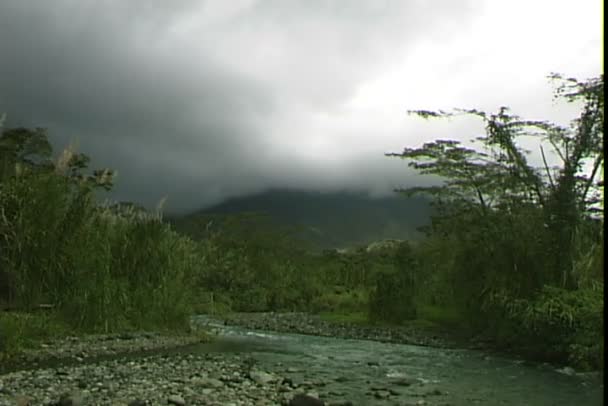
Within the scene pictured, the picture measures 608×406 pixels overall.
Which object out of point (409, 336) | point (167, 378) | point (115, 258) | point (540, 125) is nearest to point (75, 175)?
point (115, 258)

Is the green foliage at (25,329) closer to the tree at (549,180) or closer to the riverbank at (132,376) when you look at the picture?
the riverbank at (132,376)

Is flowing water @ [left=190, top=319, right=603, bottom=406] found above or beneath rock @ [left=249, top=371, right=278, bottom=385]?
beneath

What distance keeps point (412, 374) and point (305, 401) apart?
3.65m

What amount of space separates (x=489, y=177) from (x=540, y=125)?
2.79 meters

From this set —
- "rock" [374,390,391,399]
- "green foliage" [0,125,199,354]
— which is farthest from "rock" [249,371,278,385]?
"green foliage" [0,125,199,354]

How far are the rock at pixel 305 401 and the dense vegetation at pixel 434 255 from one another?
4861mm

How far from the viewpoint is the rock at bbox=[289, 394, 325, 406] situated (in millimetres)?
6684

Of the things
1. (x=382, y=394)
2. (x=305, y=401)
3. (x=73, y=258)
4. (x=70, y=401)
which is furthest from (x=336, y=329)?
(x=70, y=401)

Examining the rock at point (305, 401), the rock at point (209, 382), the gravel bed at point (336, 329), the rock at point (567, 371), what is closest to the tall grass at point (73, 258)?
the rock at point (209, 382)

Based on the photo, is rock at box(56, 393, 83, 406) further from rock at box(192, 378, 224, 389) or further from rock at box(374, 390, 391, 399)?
rock at box(374, 390, 391, 399)

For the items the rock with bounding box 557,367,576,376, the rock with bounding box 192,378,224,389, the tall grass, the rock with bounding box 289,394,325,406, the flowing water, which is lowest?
the flowing water

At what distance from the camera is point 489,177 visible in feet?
63.9

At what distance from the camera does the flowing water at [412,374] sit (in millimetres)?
7992

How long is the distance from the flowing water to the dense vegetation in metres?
1.26
